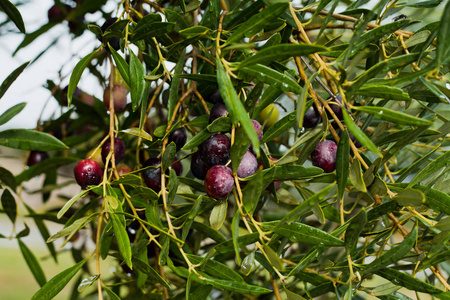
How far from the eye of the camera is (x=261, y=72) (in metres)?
0.41

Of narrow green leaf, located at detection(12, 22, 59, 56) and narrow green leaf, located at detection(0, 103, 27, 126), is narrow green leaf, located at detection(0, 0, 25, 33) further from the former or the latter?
narrow green leaf, located at detection(12, 22, 59, 56)

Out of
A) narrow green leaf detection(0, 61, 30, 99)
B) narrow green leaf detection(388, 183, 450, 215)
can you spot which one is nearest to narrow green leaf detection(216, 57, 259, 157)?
narrow green leaf detection(388, 183, 450, 215)

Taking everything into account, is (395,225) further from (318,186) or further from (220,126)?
(318,186)

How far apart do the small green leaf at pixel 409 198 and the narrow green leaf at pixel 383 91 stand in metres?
0.09

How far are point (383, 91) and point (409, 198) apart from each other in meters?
0.11

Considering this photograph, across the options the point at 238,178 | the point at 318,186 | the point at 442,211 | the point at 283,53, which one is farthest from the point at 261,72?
the point at 318,186

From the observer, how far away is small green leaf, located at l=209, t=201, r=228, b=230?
0.51 metres

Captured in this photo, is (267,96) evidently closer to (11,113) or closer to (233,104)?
(233,104)

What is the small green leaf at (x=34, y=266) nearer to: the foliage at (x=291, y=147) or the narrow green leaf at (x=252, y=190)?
the foliage at (x=291, y=147)

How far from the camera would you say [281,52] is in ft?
1.26

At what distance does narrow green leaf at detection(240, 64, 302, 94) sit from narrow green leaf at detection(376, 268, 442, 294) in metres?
0.24

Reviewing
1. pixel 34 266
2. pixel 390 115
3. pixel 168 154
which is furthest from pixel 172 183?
pixel 34 266

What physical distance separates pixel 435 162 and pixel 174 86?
31 centimetres

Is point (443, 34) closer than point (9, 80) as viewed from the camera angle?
Yes
